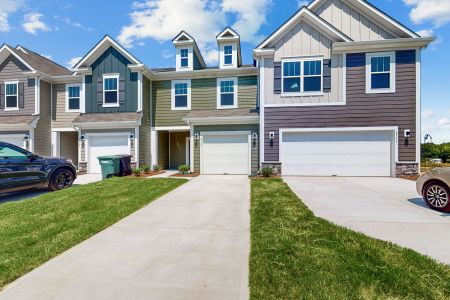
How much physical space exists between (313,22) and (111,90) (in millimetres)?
11424

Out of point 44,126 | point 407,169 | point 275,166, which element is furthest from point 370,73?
point 44,126

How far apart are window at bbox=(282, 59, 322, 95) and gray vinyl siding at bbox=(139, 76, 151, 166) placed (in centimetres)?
799

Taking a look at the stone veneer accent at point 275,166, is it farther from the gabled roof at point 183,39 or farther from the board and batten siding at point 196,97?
the gabled roof at point 183,39

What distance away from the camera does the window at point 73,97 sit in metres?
14.6

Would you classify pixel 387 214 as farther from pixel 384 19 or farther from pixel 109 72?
pixel 109 72

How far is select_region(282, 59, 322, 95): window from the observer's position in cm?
1088

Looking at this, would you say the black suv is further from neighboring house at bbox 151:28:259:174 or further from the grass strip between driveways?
neighboring house at bbox 151:28:259:174

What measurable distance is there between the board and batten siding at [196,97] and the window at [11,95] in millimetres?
8541

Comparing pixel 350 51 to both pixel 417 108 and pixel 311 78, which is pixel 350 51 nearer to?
pixel 311 78

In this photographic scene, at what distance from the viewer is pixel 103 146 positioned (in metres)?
13.1

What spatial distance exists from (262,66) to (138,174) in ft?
26.8

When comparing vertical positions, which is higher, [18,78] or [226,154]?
[18,78]

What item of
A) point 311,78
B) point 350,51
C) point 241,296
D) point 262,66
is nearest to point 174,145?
point 262,66

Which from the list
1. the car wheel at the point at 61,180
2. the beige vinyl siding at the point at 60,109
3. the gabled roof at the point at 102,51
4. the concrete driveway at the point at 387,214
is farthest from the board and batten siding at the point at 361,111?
the beige vinyl siding at the point at 60,109
